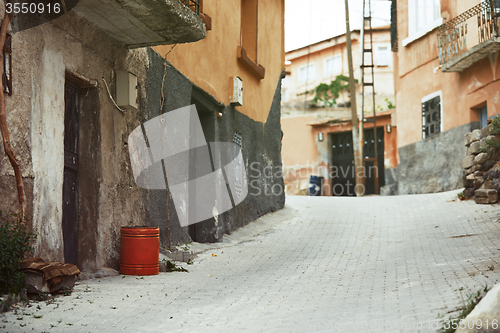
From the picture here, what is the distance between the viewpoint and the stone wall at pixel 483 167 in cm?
1085

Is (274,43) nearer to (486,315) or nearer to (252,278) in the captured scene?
(252,278)

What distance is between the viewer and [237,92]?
10523 mm

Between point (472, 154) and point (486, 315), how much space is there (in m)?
9.20

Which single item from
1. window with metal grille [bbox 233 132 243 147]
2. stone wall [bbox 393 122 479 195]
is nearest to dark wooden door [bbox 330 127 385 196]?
stone wall [bbox 393 122 479 195]

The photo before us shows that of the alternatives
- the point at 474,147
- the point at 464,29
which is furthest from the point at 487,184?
the point at 464,29

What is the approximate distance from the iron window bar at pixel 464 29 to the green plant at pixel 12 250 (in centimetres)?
1240

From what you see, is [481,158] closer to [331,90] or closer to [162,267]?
[162,267]

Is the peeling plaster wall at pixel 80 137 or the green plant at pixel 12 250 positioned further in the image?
the peeling plaster wall at pixel 80 137

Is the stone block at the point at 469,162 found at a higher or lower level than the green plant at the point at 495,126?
lower

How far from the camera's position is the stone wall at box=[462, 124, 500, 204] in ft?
35.6

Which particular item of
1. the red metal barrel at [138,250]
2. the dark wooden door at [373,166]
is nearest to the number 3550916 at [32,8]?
the red metal barrel at [138,250]

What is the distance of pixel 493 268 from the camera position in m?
5.36

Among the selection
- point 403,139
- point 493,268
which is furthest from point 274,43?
point 493,268

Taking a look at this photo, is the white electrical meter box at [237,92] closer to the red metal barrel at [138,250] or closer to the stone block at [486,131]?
the red metal barrel at [138,250]
